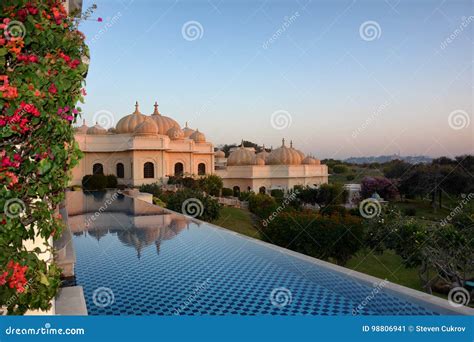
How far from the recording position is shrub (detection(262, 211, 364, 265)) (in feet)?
37.7

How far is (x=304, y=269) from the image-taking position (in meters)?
5.66

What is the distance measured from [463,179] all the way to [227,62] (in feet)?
77.1

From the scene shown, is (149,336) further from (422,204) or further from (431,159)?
(431,159)

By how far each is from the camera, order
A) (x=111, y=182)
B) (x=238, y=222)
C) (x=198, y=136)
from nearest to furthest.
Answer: (x=238, y=222), (x=111, y=182), (x=198, y=136)

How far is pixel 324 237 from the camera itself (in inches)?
453

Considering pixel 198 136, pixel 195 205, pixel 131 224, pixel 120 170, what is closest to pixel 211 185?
pixel 120 170

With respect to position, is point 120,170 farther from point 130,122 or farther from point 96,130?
point 96,130

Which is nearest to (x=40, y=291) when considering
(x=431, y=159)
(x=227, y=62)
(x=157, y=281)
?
(x=157, y=281)

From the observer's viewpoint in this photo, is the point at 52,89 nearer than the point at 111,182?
Yes

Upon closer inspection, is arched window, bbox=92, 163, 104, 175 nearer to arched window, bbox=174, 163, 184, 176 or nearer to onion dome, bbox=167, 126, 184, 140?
arched window, bbox=174, 163, 184, 176

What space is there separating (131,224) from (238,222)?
890 centimetres

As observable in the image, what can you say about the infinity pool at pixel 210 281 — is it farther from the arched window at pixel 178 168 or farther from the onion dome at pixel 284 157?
the onion dome at pixel 284 157

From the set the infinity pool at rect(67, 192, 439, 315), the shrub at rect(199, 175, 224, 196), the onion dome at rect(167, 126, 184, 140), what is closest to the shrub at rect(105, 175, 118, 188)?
the shrub at rect(199, 175, 224, 196)

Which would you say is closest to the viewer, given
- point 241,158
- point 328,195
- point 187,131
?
point 328,195
